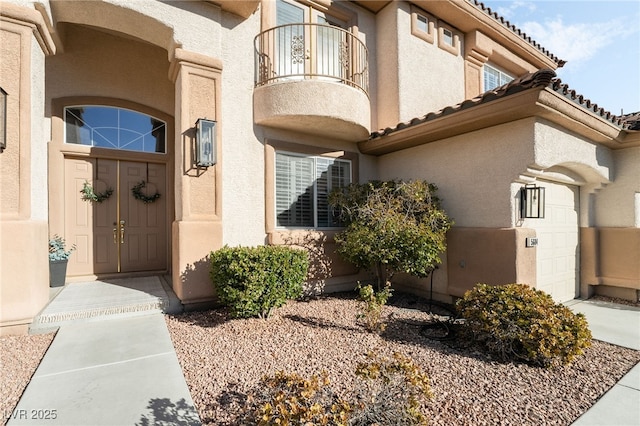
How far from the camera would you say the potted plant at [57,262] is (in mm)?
6336

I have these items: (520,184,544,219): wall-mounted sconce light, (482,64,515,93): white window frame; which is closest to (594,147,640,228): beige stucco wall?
(520,184,544,219): wall-mounted sconce light

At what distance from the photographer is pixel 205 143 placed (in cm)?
576

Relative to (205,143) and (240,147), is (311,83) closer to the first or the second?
(240,147)

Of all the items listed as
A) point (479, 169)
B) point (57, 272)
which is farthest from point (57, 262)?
point (479, 169)

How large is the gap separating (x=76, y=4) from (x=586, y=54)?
10.2 metres

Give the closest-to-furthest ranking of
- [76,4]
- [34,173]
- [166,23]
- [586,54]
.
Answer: [34,173] < [76,4] < [166,23] < [586,54]

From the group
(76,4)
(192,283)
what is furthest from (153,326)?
(76,4)

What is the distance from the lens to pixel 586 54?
689 cm

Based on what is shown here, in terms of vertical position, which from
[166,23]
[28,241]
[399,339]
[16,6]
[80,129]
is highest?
[166,23]

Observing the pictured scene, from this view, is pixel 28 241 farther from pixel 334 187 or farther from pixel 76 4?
pixel 334 187

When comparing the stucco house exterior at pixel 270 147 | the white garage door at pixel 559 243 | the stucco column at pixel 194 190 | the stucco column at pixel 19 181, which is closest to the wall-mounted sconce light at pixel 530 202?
the stucco house exterior at pixel 270 147

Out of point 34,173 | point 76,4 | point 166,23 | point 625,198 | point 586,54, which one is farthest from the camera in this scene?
point 625,198

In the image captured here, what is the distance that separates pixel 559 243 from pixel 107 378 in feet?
28.9

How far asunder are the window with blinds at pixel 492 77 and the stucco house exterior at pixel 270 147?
7.73 ft
